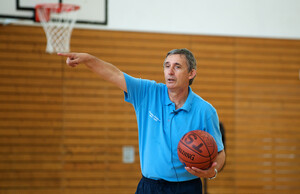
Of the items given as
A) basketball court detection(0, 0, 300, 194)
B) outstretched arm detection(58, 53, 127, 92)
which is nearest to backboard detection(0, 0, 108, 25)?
basketball court detection(0, 0, 300, 194)

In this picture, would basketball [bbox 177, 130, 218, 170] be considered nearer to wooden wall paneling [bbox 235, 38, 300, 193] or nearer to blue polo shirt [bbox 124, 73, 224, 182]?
blue polo shirt [bbox 124, 73, 224, 182]

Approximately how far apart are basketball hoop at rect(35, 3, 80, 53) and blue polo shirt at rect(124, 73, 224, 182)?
3121 millimetres

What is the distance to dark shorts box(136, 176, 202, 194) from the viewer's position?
2.74 metres

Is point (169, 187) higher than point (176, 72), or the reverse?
point (176, 72)

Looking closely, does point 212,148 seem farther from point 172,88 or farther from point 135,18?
point 135,18

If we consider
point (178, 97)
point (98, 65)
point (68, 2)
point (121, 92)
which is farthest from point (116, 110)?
point (98, 65)

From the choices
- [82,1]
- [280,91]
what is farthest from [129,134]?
[280,91]

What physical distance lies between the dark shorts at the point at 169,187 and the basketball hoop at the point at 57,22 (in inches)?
136

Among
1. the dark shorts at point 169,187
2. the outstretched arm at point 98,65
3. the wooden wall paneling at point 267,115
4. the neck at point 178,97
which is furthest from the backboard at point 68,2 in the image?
the dark shorts at point 169,187

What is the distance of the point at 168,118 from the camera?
2.82 meters

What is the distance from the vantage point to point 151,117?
287 cm

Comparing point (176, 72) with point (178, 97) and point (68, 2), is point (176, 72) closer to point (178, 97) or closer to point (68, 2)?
point (178, 97)

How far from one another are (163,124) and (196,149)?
0.34 m

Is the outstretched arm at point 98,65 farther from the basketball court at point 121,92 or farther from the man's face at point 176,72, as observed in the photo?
the basketball court at point 121,92
